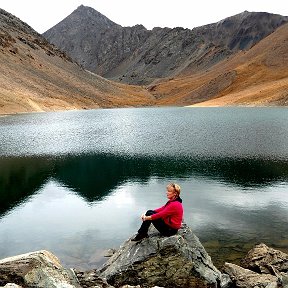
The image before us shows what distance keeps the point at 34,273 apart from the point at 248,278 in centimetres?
837

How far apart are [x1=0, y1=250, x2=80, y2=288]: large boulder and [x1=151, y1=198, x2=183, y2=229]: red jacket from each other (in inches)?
160

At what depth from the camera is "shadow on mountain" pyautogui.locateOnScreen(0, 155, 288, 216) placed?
116 ft

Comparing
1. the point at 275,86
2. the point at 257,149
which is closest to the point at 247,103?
the point at 275,86

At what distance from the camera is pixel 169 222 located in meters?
15.8

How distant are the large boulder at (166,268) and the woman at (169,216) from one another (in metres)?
0.35

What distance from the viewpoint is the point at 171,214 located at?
51.5ft

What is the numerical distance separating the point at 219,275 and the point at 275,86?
6664 inches

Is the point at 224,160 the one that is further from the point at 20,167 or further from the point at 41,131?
the point at 41,131

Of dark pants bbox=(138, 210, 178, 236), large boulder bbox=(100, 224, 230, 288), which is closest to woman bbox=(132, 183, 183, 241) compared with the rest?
dark pants bbox=(138, 210, 178, 236)

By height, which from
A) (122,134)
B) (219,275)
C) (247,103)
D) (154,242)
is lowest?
(219,275)

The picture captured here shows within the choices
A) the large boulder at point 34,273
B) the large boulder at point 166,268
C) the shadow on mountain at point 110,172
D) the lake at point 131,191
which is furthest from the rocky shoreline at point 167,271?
the shadow on mountain at point 110,172

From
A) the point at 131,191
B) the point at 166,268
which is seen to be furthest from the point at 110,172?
the point at 166,268

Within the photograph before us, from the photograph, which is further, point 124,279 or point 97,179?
point 97,179

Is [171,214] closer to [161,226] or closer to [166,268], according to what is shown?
[161,226]
